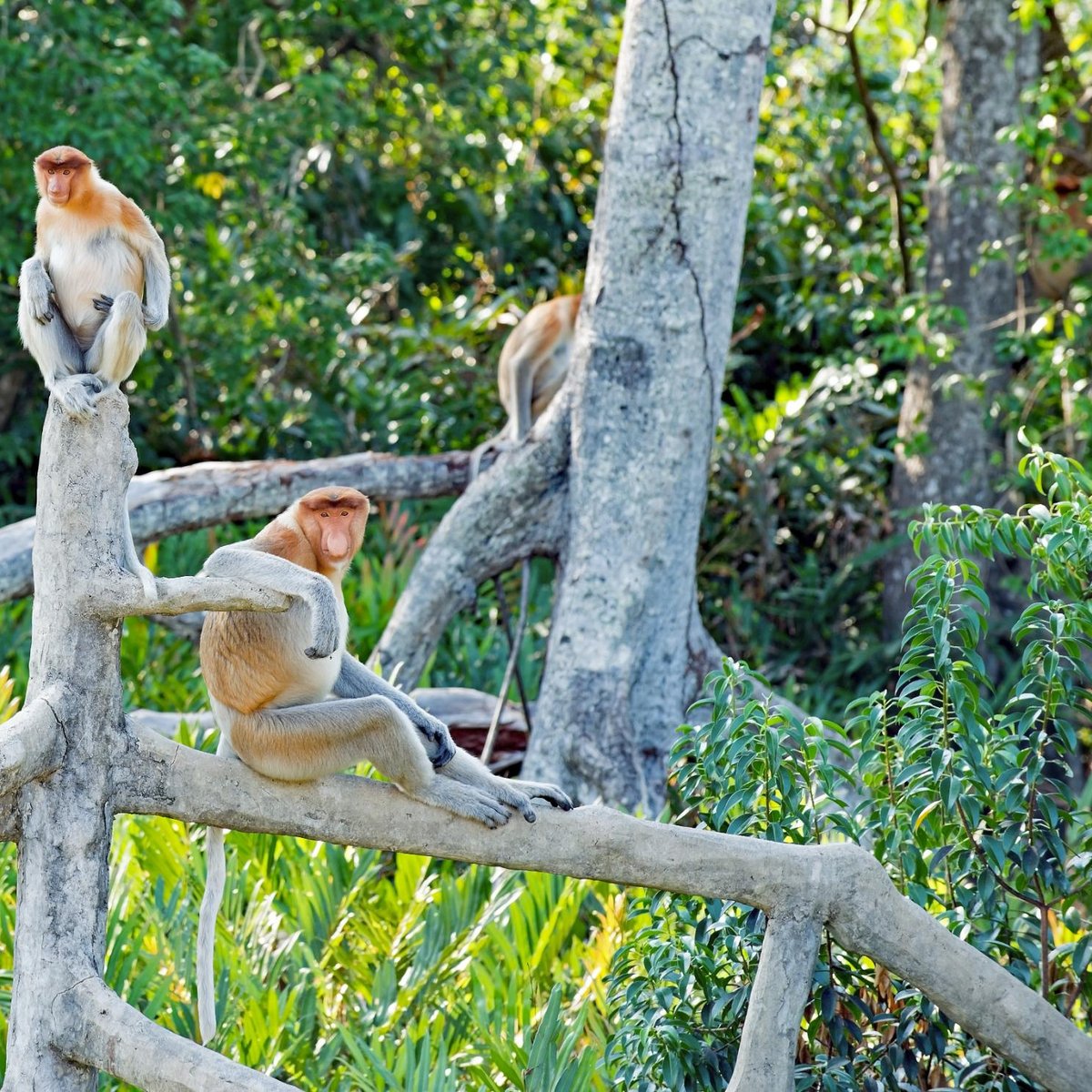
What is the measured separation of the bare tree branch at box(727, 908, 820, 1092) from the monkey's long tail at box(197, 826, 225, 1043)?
2.97 ft

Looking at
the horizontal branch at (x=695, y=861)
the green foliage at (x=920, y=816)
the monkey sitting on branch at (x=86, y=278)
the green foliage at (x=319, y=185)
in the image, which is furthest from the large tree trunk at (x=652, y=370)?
the green foliage at (x=319, y=185)

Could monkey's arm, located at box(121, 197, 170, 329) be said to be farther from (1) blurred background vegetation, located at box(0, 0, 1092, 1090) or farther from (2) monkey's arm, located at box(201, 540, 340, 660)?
(1) blurred background vegetation, located at box(0, 0, 1092, 1090)

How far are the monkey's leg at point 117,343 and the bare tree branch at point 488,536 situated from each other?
65.4 inches

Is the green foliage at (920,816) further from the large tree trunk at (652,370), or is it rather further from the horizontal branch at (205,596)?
the large tree trunk at (652,370)

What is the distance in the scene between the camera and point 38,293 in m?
3.05

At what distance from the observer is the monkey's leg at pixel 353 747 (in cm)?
243

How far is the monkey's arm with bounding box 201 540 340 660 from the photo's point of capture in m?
2.23

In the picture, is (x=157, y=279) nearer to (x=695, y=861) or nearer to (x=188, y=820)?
(x=188, y=820)

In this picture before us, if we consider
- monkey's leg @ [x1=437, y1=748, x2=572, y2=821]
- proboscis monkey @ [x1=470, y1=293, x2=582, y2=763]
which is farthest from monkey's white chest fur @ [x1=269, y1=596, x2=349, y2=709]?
proboscis monkey @ [x1=470, y1=293, x2=582, y2=763]

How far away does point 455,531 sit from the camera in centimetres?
457

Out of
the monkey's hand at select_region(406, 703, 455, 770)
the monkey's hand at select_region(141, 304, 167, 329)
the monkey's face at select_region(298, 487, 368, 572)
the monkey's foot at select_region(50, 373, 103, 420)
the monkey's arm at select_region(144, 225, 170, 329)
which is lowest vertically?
the monkey's hand at select_region(406, 703, 455, 770)

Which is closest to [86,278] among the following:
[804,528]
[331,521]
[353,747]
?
[331,521]

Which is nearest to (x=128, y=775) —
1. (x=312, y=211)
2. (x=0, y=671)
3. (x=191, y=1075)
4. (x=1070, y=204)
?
(x=191, y=1075)

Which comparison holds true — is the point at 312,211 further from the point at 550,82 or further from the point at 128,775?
the point at 128,775
